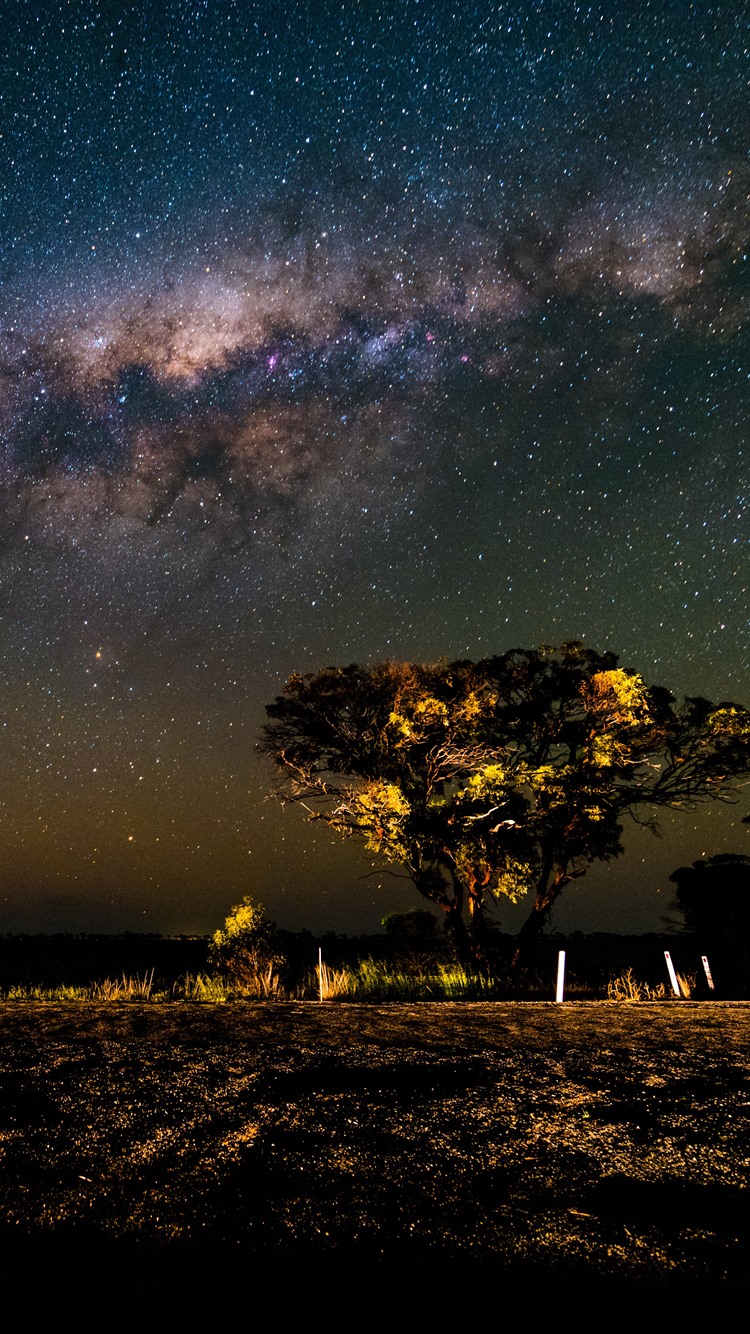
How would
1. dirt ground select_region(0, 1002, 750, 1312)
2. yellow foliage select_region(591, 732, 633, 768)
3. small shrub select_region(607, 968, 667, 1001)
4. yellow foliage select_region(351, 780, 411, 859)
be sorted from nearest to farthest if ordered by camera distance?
dirt ground select_region(0, 1002, 750, 1312) < small shrub select_region(607, 968, 667, 1001) < yellow foliage select_region(351, 780, 411, 859) < yellow foliage select_region(591, 732, 633, 768)

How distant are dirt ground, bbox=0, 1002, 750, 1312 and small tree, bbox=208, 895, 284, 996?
367 inches

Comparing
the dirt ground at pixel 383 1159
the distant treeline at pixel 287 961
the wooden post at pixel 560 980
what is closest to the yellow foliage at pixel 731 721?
the distant treeline at pixel 287 961

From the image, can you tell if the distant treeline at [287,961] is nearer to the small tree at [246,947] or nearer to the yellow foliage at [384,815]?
the small tree at [246,947]

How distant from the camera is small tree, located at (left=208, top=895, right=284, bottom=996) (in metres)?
13.5

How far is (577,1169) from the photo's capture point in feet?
8.29

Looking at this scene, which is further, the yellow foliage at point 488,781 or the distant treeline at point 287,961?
the distant treeline at point 287,961

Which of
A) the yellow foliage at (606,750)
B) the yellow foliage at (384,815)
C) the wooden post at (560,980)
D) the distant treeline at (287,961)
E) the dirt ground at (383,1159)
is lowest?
the distant treeline at (287,961)

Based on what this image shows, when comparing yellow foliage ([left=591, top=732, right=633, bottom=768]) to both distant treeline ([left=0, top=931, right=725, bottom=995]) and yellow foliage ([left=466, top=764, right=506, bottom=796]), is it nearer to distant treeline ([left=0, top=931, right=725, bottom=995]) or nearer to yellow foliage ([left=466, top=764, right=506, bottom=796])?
yellow foliage ([left=466, top=764, right=506, bottom=796])

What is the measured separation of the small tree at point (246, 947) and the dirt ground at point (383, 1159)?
9327mm

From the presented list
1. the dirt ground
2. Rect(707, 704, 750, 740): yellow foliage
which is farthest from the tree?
the dirt ground

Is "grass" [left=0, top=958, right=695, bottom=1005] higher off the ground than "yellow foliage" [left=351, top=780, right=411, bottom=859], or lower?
lower

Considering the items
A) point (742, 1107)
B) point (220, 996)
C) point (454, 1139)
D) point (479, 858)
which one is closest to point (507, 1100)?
point (454, 1139)

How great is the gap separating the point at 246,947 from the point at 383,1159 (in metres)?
12.1

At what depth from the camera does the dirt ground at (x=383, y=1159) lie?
1.89 m
